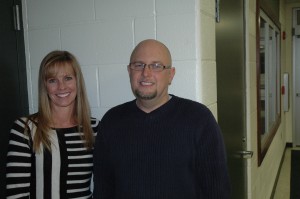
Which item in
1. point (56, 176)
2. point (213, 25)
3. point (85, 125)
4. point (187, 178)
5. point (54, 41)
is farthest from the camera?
point (54, 41)

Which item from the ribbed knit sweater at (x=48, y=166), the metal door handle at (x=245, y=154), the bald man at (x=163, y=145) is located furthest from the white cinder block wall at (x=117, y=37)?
the metal door handle at (x=245, y=154)

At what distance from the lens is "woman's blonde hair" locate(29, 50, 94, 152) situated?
146cm

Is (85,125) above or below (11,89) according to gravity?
below

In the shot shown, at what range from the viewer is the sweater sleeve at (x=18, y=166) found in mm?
1393

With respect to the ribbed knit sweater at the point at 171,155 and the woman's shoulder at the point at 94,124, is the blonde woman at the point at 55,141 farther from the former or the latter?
the ribbed knit sweater at the point at 171,155

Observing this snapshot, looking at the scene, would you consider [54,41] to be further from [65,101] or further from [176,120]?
[176,120]

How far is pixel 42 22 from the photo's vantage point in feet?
5.99

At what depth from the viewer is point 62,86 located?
1.48m

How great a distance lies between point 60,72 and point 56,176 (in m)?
0.48

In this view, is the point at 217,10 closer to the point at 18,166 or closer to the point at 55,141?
the point at 55,141

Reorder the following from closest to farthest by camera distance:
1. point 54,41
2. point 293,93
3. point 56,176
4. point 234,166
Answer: point 56,176 < point 54,41 < point 234,166 < point 293,93

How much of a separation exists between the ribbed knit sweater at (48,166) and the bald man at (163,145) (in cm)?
21

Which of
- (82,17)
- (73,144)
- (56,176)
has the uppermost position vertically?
(82,17)

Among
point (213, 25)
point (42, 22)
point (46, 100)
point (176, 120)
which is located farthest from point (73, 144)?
point (213, 25)
